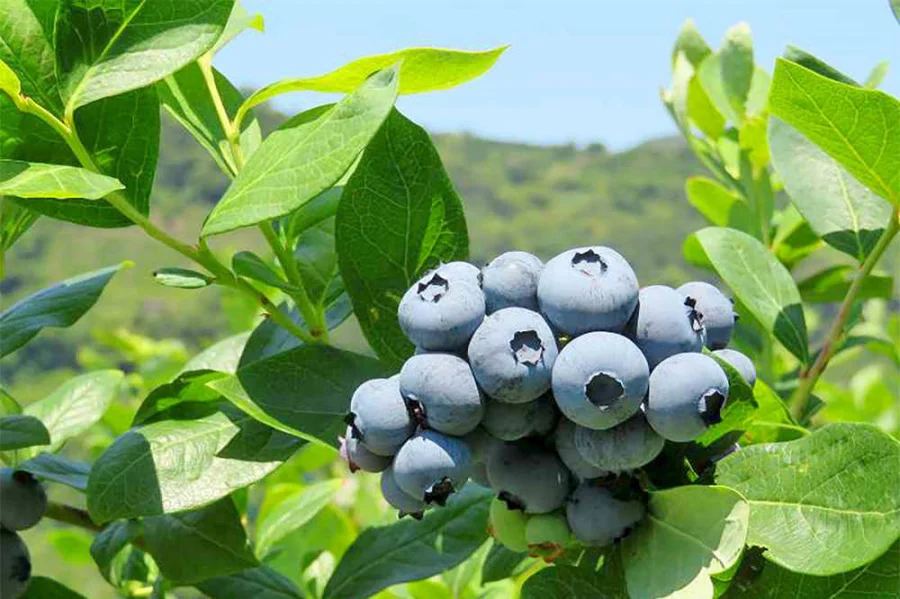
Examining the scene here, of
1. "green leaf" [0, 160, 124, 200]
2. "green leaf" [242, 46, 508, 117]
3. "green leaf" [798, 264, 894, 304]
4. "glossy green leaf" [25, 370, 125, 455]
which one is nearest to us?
"green leaf" [0, 160, 124, 200]

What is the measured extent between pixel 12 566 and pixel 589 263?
1.02 metres

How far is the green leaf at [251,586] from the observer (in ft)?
5.55

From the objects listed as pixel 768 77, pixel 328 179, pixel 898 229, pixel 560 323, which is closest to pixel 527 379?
pixel 560 323

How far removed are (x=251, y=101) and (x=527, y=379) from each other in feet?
2.10

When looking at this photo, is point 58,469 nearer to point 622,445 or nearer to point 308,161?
point 308,161

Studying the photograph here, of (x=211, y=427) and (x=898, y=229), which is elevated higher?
(x=898, y=229)

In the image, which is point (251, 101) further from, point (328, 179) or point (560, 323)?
point (560, 323)

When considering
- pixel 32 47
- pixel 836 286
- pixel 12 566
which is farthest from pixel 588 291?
pixel 836 286

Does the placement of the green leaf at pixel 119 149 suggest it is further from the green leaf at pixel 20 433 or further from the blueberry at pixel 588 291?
the blueberry at pixel 588 291

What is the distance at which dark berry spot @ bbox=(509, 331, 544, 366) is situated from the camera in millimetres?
1012

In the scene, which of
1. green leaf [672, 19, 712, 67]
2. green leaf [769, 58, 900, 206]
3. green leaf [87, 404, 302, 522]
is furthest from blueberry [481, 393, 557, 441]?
green leaf [672, 19, 712, 67]

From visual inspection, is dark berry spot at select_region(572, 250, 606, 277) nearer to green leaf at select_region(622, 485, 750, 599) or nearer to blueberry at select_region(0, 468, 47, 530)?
green leaf at select_region(622, 485, 750, 599)

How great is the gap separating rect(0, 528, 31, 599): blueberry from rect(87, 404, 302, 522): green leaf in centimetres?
36

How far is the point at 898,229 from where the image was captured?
146 cm
